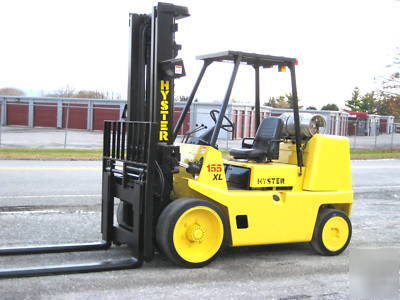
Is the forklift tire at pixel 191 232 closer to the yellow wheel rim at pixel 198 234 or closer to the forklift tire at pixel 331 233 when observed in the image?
the yellow wheel rim at pixel 198 234

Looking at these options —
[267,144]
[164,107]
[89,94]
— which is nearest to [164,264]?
[164,107]

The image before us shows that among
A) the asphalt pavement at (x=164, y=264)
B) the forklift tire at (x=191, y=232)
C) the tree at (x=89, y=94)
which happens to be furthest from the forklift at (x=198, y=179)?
the tree at (x=89, y=94)

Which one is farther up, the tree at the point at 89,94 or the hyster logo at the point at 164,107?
the tree at the point at 89,94

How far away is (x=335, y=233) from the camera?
6645mm

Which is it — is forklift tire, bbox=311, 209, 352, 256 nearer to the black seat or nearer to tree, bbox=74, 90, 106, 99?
the black seat

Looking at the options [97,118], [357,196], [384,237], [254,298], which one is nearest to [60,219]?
[254,298]

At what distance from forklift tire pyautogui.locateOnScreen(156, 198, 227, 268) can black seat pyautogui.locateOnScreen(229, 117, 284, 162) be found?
39.6 inches

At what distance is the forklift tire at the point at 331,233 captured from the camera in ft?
21.4

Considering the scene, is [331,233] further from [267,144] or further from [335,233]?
[267,144]

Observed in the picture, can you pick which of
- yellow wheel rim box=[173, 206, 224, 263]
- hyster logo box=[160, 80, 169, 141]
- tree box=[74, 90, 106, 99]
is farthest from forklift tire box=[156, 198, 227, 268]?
tree box=[74, 90, 106, 99]

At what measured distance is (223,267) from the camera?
5.84 m

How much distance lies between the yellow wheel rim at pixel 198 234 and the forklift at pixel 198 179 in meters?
0.01

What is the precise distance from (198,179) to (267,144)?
3.63 feet

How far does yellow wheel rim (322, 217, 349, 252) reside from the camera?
655 cm
